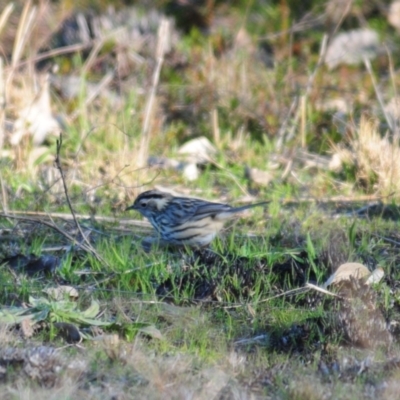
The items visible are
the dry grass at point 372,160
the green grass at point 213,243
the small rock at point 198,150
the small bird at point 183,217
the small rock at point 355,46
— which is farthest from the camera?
the small rock at point 355,46

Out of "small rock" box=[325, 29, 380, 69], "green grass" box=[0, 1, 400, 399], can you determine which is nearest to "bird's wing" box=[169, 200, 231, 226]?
"green grass" box=[0, 1, 400, 399]

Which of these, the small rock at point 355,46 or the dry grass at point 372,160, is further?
the small rock at point 355,46

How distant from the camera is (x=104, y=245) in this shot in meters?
7.52

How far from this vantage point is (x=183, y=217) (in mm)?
7895

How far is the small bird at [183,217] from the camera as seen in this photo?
25.5 ft

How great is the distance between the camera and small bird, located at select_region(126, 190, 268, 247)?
7.76m

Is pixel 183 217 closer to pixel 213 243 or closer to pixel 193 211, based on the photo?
pixel 193 211

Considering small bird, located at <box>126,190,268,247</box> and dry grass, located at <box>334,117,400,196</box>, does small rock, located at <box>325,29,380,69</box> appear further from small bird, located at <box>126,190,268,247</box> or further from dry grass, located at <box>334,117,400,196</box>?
small bird, located at <box>126,190,268,247</box>

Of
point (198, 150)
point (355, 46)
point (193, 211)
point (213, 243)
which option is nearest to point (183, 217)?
point (193, 211)

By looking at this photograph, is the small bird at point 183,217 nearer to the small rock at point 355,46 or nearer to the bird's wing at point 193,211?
the bird's wing at point 193,211

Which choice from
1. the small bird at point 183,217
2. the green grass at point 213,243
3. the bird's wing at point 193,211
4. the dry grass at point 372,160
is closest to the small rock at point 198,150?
the green grass at point 213,243

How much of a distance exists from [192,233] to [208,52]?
520 cm

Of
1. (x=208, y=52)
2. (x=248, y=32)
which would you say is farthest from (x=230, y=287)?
(x=248, y=32)

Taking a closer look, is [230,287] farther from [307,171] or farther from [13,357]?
[307,171]
